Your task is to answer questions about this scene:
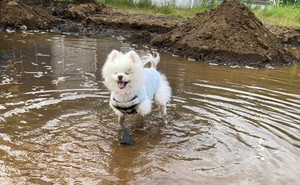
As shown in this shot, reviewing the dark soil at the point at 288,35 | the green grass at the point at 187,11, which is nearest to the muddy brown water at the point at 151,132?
the dark soil at the point at 288,35

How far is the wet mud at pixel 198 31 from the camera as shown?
43.0 feet

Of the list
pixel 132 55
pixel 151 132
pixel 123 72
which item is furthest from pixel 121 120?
pixel 132 55

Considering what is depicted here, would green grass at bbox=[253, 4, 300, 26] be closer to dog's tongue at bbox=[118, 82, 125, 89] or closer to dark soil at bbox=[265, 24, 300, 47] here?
dark soil at bbox=[265, 24, 300, 47]

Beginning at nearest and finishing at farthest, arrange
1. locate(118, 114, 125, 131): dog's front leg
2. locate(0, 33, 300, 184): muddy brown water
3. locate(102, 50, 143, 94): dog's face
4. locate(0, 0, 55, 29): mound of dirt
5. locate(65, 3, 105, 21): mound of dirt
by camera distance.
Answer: locate(0, 33, 300, 184): muddy brown water → locate(102, 50, 143, 94): dog's face → locate(118, 114, 125, 131): dog's front leg → locate(0, 0, 55, 29): mound of dirt → locate(65, 3, 105, 21): mound of dirt

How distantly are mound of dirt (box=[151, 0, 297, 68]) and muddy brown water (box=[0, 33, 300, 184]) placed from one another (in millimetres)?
2727

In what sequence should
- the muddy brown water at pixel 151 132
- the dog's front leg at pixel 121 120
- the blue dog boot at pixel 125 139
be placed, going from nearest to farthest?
the muddy brown water at pixel 151 132, the blue dog boot at pixel 125 139, the dog's front leg at pixel 121 120

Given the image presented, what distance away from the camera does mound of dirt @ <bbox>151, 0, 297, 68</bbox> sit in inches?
510

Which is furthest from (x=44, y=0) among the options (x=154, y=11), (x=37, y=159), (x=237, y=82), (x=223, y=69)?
(x=37, y=159)

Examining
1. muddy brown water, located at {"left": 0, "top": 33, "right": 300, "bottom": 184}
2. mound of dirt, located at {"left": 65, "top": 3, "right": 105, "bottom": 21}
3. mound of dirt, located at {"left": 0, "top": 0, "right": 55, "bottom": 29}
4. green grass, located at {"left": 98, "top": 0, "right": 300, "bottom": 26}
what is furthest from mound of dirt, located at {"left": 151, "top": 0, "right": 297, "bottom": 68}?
green grass, located at {"left": 98, "top": 0, "right": 300, "bottom": 26}

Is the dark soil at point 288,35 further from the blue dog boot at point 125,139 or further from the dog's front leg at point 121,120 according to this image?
the blue dog boot at point 125,139

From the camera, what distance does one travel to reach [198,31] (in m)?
14.3

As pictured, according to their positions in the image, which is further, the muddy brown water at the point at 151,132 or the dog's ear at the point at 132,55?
the dog's ear at the point at 132,55

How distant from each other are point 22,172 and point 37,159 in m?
0.38

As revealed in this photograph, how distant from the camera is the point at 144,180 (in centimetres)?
431
